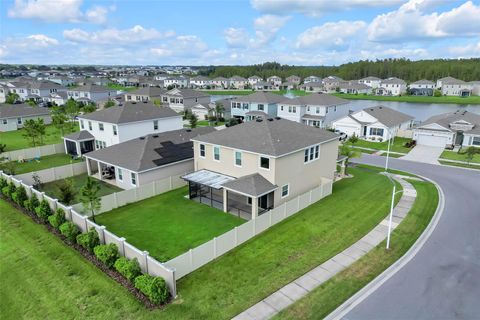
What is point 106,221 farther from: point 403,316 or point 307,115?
point 307,115

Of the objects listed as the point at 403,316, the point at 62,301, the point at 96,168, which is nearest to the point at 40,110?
the point at 96,168

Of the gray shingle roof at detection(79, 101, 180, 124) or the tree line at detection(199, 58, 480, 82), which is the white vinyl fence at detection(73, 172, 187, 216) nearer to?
the gray shingle roof at detection(79, 101, 180, 124)

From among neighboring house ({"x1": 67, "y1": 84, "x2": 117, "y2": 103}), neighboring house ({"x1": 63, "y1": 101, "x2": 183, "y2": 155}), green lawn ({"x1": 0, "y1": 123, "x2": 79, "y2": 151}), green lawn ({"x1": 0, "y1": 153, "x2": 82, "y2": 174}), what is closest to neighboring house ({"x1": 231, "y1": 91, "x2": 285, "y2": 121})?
neighboring house ({"x1": 63, "y1": 101, "x2": 183, "y2": 155})

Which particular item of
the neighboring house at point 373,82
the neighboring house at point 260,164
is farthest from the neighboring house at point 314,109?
the neighboring house at point 373,82

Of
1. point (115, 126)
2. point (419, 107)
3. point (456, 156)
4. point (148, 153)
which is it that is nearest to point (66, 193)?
point (148, 153)

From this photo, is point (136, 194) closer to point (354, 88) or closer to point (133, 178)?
point (133, 178)
